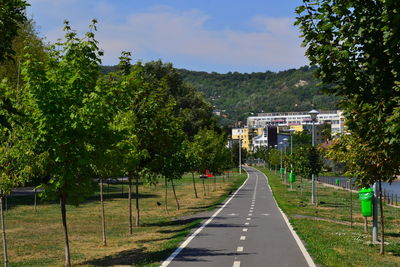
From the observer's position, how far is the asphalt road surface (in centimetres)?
1362

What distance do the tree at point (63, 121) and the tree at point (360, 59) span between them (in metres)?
7.23

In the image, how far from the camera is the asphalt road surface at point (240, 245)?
44.7 ft

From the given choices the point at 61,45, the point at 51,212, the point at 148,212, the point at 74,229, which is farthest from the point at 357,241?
the point at 51,212

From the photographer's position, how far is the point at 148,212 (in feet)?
110

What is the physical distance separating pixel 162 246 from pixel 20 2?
10.3 m

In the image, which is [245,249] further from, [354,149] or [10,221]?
[10,221]

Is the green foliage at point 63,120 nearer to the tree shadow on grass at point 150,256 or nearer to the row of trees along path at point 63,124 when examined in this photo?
the row of trees along path at point 63,124

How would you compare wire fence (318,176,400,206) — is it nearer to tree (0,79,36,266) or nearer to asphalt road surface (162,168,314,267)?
asphalt road surface (162,168,314,267)

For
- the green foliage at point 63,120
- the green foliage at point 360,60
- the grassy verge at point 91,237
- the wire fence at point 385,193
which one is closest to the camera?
the green foliage at point 360,60

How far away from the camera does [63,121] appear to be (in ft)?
44.9

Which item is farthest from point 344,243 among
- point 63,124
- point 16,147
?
point 16,147

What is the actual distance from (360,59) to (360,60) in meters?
0.03

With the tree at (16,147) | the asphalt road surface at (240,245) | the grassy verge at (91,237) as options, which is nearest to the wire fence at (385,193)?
the asphalt road surface at (240,245)

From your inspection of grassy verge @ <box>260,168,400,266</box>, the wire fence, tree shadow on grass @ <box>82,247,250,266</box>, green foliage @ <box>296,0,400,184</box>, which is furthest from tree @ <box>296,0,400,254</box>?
the wire fence
